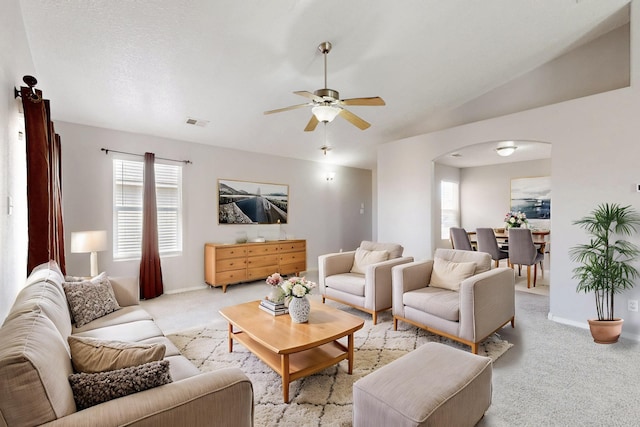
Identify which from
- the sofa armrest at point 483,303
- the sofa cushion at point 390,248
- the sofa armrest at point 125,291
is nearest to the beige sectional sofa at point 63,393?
the sofa armrest at point 125,291

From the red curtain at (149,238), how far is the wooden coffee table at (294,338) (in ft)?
7.73

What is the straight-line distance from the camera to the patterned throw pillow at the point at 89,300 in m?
2.38

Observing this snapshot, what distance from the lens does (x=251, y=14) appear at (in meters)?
2.66

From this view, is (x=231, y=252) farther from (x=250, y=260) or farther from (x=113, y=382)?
(x=113, y=382)

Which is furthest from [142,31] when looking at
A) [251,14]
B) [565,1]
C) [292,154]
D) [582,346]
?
[582,346]

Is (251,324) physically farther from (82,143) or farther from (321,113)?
(82,143)

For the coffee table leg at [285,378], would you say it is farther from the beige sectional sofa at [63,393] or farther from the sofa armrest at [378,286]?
the sofa armrest at [378,286]

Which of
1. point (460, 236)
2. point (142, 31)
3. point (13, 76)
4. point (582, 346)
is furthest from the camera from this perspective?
point (460, 236)

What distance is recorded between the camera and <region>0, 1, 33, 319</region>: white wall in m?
1.75

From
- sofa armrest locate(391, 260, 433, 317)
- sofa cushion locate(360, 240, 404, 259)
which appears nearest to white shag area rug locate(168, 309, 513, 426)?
sofa armrest locate(391, 260, 433, 317)

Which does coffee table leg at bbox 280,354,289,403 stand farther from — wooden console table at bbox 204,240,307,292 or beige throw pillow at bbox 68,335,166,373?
wooden console table at bbox 204,240,307,292

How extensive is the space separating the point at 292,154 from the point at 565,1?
4.39 m

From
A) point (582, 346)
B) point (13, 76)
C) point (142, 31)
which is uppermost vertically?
point (142, 31)

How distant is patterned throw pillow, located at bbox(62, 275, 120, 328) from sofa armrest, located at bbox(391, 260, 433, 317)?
2670mm
